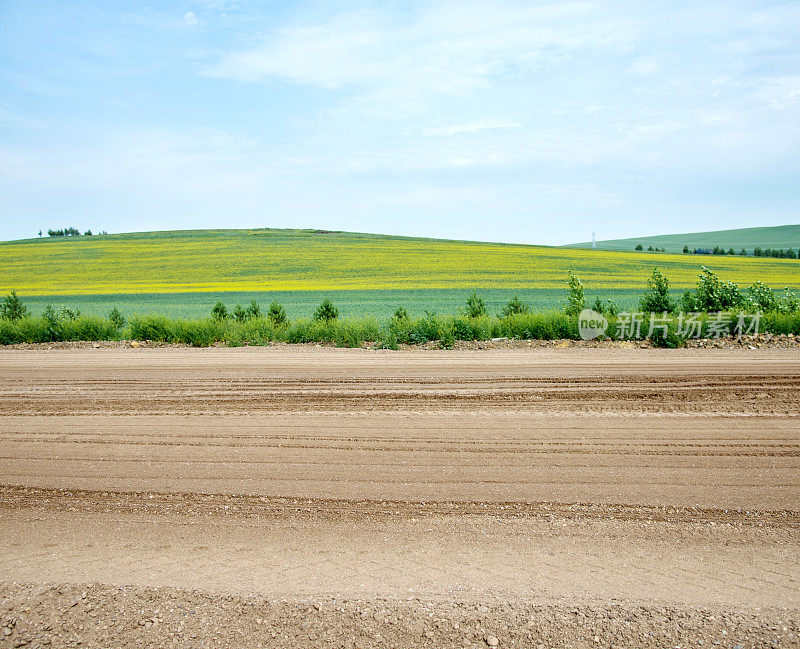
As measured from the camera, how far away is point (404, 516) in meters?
5.92

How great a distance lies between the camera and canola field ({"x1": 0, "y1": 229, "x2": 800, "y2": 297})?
42.0 metres

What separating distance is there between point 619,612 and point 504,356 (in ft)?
35.9

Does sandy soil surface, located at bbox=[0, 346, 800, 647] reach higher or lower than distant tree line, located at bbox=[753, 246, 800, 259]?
lower

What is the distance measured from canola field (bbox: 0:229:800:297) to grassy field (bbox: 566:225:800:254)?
162 ft

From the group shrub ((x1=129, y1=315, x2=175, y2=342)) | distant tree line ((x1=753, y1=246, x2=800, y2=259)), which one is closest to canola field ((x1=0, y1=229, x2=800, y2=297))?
distant tree line ((x1=753, y1=246, x2=800, y2=259))

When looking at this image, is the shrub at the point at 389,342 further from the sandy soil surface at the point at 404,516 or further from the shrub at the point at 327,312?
the sandy soil surface at the point at 404,516

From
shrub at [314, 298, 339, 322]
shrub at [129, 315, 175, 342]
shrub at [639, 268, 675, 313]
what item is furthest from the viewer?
shrub at [639, 268, 675, 313]

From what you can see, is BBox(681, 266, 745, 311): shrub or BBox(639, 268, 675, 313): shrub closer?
BBox(681, 266, 745, 311): shrub

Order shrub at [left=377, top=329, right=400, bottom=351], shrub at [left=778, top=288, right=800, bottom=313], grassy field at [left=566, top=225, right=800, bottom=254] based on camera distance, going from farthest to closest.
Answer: grassy field at [left=566, top=225, right=800, bottom=254] → shrub at [left=778, top=288, right=800, bottom=313] → shrub at [left=377, top=329, right=400, bottom=351]

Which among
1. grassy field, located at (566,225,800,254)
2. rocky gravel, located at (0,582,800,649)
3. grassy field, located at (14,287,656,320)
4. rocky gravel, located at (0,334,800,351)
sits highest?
grassy field, located at (566,225,800,254)

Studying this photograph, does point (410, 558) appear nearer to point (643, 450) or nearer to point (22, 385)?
point (643, 450)

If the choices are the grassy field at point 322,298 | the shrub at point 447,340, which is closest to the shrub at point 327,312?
the shrub at point 447,340

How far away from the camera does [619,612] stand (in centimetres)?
436

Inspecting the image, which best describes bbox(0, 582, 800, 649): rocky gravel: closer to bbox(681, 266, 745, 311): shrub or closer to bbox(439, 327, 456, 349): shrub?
bbox(439, 327, 456, 349): shrub
